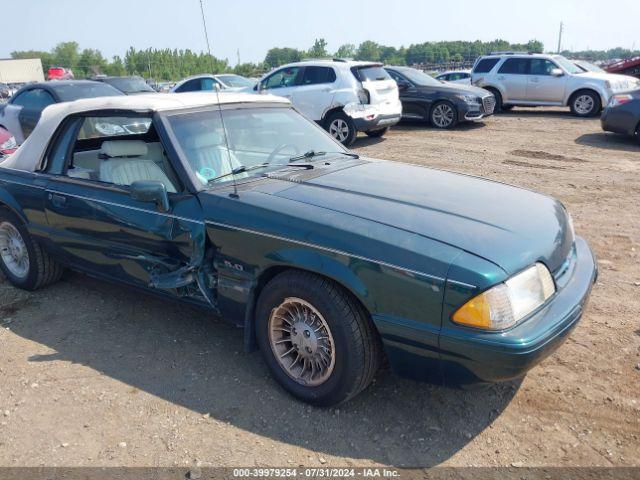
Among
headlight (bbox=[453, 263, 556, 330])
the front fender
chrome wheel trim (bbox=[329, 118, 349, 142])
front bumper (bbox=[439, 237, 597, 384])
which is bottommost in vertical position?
chrome wheel trim (bbox=[329, 118, 349, 142])

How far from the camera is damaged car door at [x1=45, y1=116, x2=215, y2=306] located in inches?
135

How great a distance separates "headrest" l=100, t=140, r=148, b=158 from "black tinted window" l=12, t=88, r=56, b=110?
7602mm

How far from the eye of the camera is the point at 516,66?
16422 millimetres

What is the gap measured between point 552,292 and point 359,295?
3.28 ft

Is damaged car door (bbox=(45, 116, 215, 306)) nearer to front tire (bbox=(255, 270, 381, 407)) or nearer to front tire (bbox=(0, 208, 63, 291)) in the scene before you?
front tire (bbox=(0, 208, 63, 291))

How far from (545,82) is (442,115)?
14.0 ft

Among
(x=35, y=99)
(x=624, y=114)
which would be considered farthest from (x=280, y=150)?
(x=624, y=114)

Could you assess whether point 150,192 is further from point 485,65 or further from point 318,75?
point 485,65

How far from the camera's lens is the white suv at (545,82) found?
605 inches

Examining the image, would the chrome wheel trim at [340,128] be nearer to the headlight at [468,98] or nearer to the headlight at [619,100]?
the headlight at [468,98]

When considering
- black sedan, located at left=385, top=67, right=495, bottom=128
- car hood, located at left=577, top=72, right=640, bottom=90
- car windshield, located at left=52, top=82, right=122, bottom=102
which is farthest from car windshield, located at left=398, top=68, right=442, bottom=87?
car windshield, located at left=52, top=82, right=122, bottom=102

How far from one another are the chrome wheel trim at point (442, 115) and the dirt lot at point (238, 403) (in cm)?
961

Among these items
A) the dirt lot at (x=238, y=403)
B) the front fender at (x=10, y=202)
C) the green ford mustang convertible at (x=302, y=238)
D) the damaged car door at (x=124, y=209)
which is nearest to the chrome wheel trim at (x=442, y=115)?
the dirt lot at (x=238, y=403)

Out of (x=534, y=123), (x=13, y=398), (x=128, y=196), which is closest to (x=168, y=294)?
(x=128, y=196)
